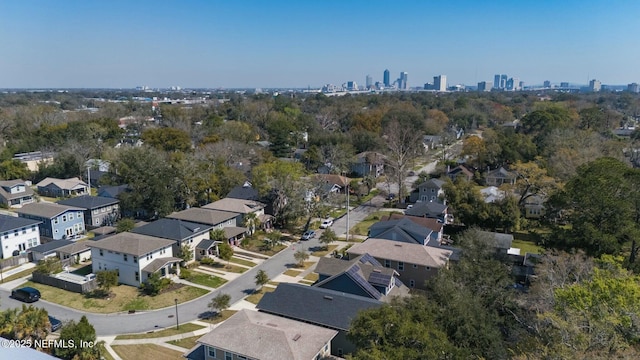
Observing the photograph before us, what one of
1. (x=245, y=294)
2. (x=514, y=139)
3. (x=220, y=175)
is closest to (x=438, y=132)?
(x=514, y=139)

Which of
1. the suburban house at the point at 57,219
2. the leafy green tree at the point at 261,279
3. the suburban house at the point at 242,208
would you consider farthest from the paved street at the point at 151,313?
the suburban house at the point at 57,219

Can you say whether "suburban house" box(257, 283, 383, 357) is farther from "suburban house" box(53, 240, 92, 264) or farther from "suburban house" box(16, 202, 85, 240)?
"suburban house" box(16, 202, 85, 240)

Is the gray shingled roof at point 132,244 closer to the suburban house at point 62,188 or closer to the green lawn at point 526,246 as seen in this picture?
the suburban house at point 62,188

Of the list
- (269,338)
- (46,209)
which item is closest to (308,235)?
(269,338)

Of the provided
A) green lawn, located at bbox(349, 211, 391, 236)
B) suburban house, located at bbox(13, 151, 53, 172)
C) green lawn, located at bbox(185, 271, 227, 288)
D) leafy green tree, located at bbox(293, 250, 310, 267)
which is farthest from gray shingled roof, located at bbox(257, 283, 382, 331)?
suburban house, located at bbox(13, 151, 53, 172)

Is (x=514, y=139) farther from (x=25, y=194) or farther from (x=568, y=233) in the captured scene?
(x=25, y=194)

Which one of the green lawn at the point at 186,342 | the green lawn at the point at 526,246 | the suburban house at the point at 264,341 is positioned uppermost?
the suburban house at the point at 264,341
